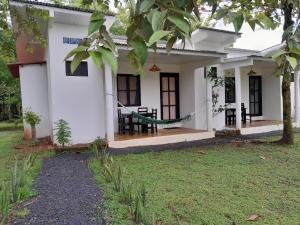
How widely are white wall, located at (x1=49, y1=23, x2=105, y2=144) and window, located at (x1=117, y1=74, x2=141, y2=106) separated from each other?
150 cm

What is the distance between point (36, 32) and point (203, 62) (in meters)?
5.56

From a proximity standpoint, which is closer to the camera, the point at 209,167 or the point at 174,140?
the point at 209,167

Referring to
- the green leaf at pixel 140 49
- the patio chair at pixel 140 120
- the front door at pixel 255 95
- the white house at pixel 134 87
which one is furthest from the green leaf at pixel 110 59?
the front door at pixel 255 95

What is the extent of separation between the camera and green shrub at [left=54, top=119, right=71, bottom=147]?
7453mm

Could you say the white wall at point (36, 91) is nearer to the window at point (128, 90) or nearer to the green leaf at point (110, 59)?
the window at point (128, 90)

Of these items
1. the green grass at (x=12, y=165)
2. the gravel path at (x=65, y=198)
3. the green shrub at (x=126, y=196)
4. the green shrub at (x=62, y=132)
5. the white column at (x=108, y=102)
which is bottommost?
the gravel path at (x=65, y=198)

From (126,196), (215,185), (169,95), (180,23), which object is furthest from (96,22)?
(169,95)

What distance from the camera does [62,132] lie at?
7.46 m

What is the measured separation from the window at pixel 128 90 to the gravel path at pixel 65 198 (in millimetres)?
4102

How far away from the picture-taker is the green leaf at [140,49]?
0.93 meters

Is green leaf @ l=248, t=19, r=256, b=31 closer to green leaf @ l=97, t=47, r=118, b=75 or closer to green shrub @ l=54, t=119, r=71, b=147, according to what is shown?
green leaf @ l=97, t=47, r=118, b=75

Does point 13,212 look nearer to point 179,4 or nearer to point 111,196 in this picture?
point 111,196

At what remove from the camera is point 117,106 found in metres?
9.59

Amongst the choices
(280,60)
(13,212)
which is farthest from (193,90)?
(280,60)
